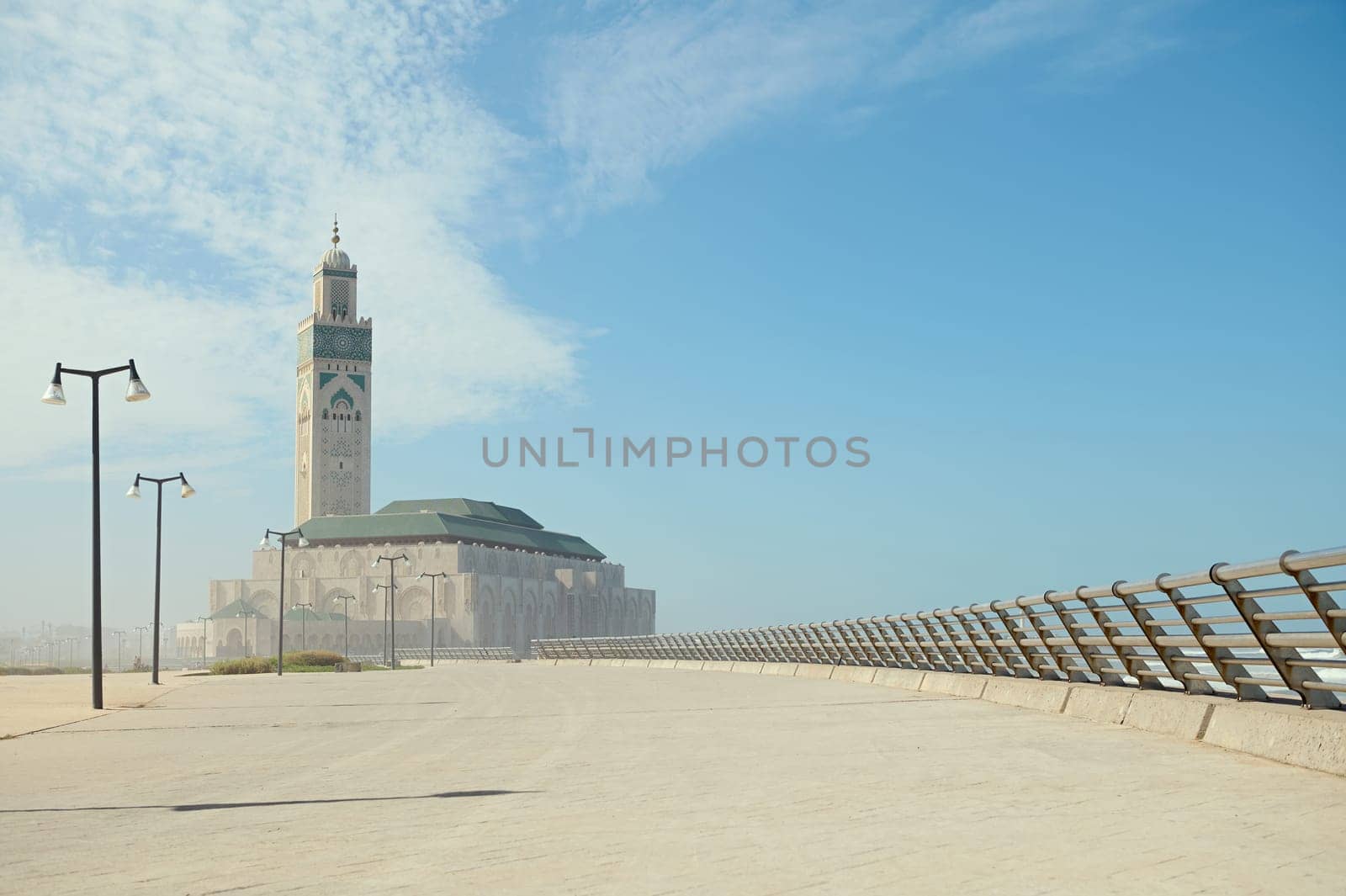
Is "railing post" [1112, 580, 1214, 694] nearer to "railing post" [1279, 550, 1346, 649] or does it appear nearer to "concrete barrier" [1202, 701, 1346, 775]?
"concrete barrier" [1202, 701, 1346, 775]

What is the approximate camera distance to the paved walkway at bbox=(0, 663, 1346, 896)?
223 inches

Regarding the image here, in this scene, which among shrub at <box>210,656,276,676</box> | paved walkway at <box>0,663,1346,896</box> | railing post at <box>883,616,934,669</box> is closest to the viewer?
paved walkway at <box>0,663,1346,896</box>

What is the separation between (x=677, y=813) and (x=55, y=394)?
749 inches

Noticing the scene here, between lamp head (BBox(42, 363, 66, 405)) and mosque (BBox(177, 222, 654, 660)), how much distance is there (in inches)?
3480

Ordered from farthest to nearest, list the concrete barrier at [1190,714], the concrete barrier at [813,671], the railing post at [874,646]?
1. the concrete barrier at [813,671]
2. the railing post at [874,646]
3. the concrete barrier at [1190,714]

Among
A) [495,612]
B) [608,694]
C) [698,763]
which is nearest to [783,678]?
[608,694]

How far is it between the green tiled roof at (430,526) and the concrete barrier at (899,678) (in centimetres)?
11169

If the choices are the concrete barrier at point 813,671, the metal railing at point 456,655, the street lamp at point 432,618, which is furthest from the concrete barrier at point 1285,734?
the metal railing at point 456,655

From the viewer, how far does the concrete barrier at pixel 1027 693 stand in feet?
50.8

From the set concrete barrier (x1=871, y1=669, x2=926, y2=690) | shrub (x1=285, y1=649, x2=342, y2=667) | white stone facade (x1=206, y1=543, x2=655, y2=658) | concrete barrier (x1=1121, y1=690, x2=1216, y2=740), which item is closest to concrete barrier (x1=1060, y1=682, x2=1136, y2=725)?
concrete barrier (x1=1121, y1=690, x2=1216, y2=740)

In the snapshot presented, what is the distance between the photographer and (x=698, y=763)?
10.6m

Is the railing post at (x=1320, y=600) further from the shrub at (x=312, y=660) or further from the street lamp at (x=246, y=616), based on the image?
the street lamp at (x=246, y=616)

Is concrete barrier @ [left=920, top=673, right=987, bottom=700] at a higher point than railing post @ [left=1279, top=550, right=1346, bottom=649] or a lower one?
lower

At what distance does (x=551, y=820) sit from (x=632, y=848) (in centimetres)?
113
